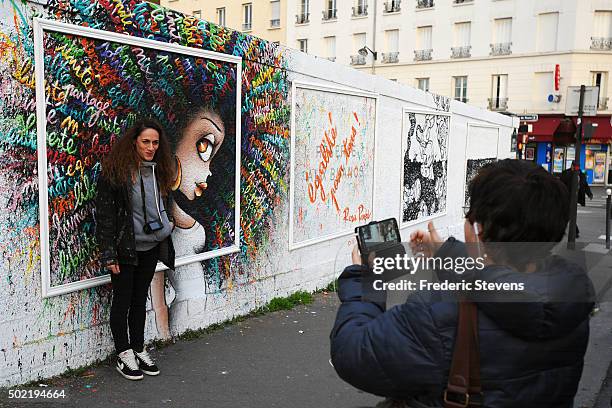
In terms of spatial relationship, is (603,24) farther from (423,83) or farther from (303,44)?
(303,44)

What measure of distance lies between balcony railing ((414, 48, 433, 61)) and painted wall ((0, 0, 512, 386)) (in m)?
31.5

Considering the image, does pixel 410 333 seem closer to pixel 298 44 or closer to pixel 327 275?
pixel 327 275

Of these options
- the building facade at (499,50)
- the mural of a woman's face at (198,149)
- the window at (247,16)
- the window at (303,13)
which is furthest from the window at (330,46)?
the mural of a woman's face at (198,149)

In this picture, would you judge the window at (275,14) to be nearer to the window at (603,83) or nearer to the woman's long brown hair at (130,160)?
the window at (603,83)

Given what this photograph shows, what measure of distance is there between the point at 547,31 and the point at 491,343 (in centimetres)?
3699

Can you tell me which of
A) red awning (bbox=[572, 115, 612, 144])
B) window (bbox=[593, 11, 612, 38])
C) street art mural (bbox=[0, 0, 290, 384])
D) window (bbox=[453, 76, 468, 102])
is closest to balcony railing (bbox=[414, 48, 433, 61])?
window (bbox=[453, 76, 468, 102])

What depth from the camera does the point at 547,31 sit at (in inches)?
1351

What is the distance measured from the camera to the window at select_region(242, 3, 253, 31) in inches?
1690

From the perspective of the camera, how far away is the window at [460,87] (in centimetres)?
3769

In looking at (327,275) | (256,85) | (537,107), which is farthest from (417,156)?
(537,107)

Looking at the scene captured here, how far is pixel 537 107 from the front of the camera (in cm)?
3553

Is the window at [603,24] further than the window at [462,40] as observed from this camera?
No

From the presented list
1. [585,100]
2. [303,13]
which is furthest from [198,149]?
[303,13]

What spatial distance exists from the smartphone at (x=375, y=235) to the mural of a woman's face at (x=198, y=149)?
3.29m
